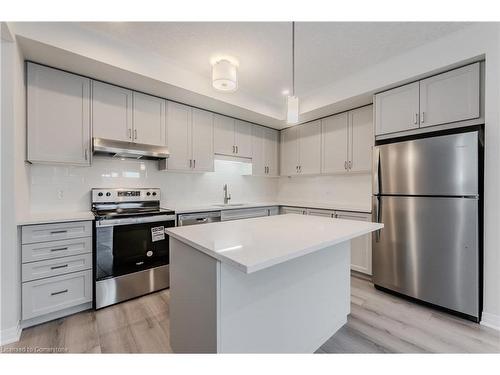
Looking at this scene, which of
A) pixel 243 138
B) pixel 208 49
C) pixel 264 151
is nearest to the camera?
pixel 208 49

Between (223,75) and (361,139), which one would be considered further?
(361,139)

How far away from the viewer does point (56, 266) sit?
6.51 ft

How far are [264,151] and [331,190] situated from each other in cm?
135

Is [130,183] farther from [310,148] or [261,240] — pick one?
[310,148]

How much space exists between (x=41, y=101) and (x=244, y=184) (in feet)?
9.43

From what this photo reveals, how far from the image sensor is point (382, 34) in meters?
2.06

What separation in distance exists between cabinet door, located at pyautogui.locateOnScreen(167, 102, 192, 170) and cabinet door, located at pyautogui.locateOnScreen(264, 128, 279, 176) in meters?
1.53

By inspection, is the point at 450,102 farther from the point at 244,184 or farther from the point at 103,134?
the point at 103,134

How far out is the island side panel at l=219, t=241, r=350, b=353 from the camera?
1142mm

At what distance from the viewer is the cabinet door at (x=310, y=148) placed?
3658 mm

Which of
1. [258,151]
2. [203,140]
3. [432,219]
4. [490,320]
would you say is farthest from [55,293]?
[490,320]

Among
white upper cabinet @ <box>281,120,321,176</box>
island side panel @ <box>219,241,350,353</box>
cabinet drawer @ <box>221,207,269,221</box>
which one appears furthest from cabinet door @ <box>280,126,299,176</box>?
island side panel @ <box>219,241,350,353</box>

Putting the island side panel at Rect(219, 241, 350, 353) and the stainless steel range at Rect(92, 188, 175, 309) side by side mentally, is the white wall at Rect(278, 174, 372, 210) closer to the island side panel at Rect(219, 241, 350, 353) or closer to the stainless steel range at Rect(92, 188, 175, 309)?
the island side panel at Rect(219, 241, 350, 353)
